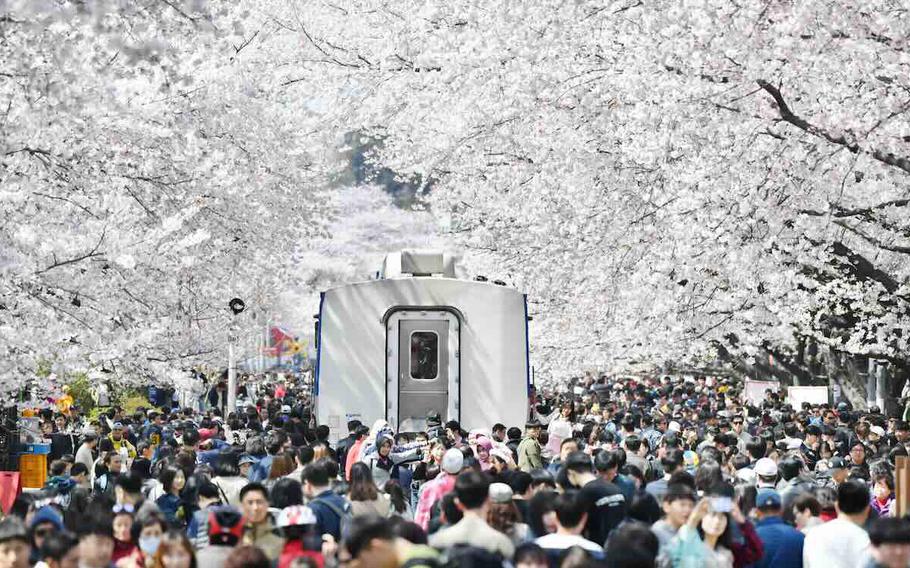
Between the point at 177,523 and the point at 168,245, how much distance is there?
22.0 feet

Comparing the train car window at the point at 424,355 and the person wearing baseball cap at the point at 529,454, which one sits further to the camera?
the train car window at the point at 424,355

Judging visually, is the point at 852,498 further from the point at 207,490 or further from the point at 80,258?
the point at 80,258

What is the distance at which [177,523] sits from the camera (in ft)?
35.7

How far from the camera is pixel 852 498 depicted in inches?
352

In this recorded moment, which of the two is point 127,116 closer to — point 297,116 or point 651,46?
point 651,46

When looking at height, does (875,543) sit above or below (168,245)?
below

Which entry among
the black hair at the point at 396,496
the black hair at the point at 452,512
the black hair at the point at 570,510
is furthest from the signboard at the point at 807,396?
the black hair at the point at 570,510

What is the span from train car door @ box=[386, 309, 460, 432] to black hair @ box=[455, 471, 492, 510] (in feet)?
37.1

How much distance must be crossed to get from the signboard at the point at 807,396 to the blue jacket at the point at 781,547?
20.8m

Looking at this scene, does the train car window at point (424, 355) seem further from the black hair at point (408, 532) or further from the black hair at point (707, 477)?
A: the black hair at point (408, 532)

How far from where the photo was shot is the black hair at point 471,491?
8477 millimetres

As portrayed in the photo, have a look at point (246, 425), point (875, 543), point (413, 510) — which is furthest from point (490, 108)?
point (875, 543)

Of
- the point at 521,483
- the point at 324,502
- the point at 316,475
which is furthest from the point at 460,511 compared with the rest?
the point at 521,483

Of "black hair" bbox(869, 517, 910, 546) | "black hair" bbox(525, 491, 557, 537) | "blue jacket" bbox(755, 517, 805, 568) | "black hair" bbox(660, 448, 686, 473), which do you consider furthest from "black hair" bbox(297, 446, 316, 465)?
"black hair" bbox(869, 517, 910, 546)
